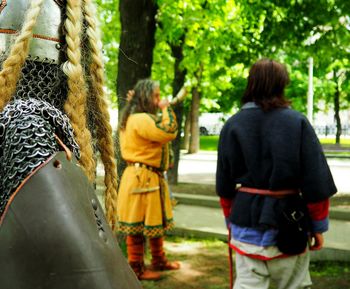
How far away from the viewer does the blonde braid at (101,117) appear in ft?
4.47

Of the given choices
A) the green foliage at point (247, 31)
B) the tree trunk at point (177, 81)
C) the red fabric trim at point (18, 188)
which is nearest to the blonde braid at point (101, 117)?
the red fabric trim at point (18, 188)

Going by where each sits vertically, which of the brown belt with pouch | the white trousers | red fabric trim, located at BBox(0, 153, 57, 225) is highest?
red fabric trim, located at BBox(0, 153, 57, 225)

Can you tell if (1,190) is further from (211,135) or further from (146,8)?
(211,135)

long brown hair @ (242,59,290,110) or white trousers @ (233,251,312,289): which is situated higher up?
long brown hair @ (242,59,290,110)

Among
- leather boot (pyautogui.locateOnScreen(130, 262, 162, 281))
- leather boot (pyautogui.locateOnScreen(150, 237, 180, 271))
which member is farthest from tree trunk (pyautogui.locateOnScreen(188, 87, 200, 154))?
leather boot (pyautogui.locateOnScreen(130, 262, 162, 281))

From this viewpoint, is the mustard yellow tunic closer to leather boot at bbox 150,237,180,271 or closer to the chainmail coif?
leather boot at bbox 150,237,180,271

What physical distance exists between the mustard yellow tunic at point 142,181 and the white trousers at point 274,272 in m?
2.04

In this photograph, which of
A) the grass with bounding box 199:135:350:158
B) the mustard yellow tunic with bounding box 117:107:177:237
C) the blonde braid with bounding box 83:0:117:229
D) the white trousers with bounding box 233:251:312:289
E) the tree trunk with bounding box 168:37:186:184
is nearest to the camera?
the blonde braid with bounding box 83:0:117:229

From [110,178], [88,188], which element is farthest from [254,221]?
[88,188]

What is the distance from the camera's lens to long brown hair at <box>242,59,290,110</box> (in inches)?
136

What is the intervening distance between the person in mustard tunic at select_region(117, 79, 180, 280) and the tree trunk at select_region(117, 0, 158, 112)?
1.25m

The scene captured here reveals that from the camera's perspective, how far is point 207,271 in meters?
5.92

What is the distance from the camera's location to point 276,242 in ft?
11.0

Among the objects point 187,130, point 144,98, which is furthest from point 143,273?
point 187,130
